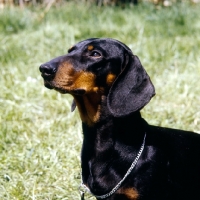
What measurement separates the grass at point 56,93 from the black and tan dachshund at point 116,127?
2.50 ft

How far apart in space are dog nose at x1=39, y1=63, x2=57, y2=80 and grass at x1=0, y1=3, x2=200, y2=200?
115 centimetres

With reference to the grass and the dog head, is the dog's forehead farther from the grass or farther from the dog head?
the grass

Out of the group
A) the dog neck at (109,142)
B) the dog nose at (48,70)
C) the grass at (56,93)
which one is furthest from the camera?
the grass at (56,93)

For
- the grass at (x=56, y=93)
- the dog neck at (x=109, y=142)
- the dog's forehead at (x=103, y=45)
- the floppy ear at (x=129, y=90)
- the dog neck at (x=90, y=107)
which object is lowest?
the grass at (x=56, y=93)

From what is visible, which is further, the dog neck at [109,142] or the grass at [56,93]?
the grass at [56,93]

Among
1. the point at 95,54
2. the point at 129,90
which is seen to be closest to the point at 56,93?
the point at 95,54

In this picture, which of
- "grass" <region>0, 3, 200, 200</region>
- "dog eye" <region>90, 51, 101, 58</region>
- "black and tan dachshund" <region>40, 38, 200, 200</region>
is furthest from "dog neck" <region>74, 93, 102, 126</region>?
"grass" <region>0, 3, 200, 200</region>

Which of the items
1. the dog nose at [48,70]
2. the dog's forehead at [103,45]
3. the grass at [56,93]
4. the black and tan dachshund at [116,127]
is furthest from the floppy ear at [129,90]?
the grass at [56,93]

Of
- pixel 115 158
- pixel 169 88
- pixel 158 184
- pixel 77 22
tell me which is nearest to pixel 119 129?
pixel 115 158

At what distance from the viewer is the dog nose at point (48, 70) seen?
8.80 ft

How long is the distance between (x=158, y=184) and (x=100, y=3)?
228 inches

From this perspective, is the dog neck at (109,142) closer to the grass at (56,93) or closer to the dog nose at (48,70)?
the dog nose at (48,70)

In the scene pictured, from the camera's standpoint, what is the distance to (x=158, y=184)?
2.80 metres

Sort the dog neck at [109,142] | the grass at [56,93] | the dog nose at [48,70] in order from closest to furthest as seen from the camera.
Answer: the dog nose at [48,70], the dog neck at [109,142], the grass at [56,93]
